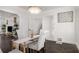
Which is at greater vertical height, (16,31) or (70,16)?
(70,16)

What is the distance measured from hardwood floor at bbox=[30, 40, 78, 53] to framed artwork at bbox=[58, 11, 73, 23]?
396mm

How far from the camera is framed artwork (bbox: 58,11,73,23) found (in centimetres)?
136

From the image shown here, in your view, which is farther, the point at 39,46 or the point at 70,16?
the point at 39,46

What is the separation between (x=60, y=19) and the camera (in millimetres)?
1396

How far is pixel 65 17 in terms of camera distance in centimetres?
138

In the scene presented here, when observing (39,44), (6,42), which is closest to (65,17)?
(39,44)

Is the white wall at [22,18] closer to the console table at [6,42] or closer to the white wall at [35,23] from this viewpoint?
the white wall at [35,23]

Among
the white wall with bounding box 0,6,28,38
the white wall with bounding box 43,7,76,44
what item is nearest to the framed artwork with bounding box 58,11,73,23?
the white wall with bounding box 43,7,76,44

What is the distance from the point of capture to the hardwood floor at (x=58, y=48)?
4.49 ft

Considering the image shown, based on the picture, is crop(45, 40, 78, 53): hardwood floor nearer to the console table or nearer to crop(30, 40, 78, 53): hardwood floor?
crop(30, 40, 78, 53): hardwood floor
